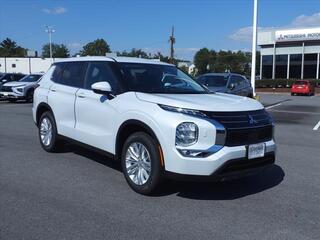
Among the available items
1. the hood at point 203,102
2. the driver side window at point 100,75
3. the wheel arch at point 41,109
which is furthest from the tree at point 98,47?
the hood at point 203,102

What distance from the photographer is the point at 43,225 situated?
14.9 ft

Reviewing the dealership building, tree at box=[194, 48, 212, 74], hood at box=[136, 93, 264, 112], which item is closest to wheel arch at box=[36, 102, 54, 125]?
hood at box=[136, 93, 264, 112]

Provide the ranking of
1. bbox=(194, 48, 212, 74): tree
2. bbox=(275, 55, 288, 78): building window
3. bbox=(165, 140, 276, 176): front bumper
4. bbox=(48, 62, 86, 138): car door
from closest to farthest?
bbox=(165, 140, 276, 176): front bumper, bbox=(48, 62, 86, 138): car door, bbox=(275, 55, 288, 78): building window, bbox=(194, 48, 212, 74): tree

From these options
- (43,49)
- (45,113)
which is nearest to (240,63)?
(43,49)

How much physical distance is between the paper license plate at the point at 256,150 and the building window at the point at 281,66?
5538 cm

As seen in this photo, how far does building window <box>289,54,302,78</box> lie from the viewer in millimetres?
57156

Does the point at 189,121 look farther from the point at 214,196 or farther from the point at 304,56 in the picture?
the point at 304,56

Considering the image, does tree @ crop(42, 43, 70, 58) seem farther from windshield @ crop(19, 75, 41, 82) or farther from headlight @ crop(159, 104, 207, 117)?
headlight @ crop(159, 104, 207, 117)

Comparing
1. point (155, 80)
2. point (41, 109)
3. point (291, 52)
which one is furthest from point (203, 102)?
point (291, 52)

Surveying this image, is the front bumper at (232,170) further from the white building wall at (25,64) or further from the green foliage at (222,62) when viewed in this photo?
the white building wall at (25,64)

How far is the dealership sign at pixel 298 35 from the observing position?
53.9 m

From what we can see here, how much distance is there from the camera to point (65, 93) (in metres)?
7.52

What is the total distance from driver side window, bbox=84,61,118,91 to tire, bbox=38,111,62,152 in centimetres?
139

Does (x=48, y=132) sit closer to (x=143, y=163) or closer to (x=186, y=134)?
(x=143, y=163)
